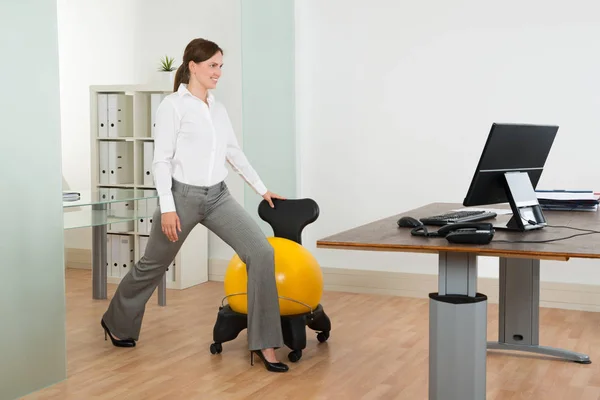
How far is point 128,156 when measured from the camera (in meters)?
5.96

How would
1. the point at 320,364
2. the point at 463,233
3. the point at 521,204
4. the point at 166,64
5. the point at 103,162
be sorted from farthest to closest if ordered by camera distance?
1. the point at 166,64
2. the point at 103,162
3. the point at 320,364
4. the point at 521,204
5. the point at 463,233

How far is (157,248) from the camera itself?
3887mm

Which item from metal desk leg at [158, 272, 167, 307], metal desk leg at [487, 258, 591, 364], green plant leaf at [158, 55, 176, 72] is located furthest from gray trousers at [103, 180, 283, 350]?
green plant leaf at [158, 55, 176, 72]

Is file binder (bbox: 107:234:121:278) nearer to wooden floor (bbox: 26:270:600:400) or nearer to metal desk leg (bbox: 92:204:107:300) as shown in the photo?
metal desk leg (bbox: 92:204:107:300)

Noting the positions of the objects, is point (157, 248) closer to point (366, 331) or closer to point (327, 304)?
point (366, 331)

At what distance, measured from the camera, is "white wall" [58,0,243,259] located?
610cm

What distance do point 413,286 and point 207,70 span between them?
96.2 inches

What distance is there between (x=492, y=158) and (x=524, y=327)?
4.73ft

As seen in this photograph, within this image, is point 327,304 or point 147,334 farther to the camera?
point 327,304

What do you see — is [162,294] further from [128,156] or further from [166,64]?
[166,64]

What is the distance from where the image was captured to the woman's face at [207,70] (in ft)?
12.2

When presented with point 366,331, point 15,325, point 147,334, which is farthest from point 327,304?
point 15,325

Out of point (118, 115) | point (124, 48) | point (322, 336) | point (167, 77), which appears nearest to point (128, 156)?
point (118, 115)

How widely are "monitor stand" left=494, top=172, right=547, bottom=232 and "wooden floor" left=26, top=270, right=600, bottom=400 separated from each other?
2.69 ft
